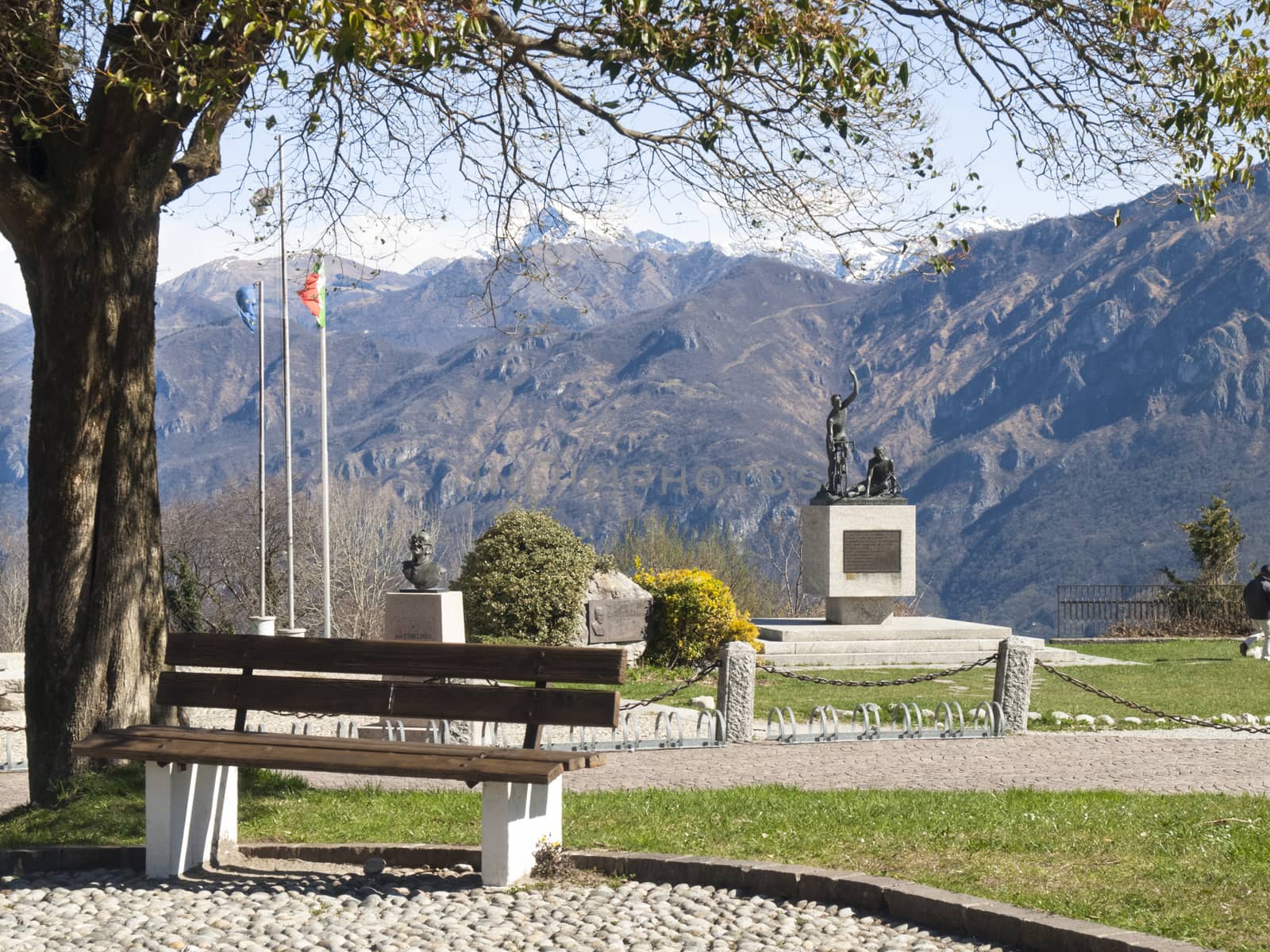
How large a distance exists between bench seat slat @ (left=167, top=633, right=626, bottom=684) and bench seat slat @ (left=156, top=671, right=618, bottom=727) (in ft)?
0.28

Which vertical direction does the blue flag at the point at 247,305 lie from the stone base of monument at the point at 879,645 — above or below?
above

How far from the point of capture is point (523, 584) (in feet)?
59.3

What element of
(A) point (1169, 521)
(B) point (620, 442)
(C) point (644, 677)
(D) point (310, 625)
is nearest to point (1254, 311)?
(A) point (1169, 521)

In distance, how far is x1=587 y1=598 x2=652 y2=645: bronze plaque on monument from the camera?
61.1ft

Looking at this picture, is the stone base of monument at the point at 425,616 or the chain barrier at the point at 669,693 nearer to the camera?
the chain barrier at the point at 669,693

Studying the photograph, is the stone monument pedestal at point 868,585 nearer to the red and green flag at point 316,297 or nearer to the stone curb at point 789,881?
the red and green flag at point 316,297

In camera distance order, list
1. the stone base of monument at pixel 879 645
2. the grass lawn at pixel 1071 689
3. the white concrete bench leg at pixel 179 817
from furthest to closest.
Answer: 1. the stone base of monument at pixel 879 645
2. the grass lawn at pixel 1071 689
3. the white concrete bench leg at pixel 179 817

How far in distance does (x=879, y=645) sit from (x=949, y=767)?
12019 millimetres

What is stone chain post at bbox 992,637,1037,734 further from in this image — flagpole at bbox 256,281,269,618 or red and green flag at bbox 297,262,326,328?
flagpole at bbox 256,281,269,618

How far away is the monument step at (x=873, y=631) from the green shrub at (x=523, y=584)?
4.76 meters

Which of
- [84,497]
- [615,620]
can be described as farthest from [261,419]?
[84,497]

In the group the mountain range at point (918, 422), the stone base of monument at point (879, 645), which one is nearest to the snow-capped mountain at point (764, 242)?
the stone base of monument at point (879, 645)

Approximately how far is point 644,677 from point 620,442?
15716 cm

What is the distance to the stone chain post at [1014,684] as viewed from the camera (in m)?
12.1
